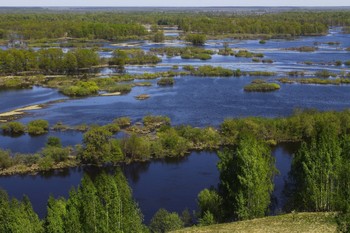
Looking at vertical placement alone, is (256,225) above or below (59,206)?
below

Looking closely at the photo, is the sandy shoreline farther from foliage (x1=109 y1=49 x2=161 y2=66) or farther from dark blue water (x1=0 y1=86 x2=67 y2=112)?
foliage (x1=109 y1=49 x2=161 y2=66)

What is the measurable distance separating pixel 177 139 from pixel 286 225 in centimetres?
1842

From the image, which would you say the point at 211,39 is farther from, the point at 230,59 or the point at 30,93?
the point at 30,93

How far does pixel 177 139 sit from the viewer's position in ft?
127

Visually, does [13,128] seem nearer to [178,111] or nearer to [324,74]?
[178,111]

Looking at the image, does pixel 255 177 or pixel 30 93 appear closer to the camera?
pixel 255 177

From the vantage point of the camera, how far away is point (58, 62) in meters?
76.5

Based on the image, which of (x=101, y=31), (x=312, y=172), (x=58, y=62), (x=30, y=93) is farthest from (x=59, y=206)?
(x=101, y=31)

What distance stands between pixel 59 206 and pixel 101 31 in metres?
108

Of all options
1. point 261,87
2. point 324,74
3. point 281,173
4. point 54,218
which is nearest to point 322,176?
point 281,173

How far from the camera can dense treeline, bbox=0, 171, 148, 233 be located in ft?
63.3

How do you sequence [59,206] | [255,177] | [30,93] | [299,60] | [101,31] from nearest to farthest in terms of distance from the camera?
[59,206] → [255,177] → [30,93] → [299,60] → [101,31]

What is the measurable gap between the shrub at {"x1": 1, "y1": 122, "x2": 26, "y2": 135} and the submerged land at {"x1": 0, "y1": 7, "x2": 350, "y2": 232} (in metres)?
0.11

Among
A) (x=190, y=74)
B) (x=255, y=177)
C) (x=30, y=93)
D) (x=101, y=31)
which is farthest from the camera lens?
(x=101, y=31)
